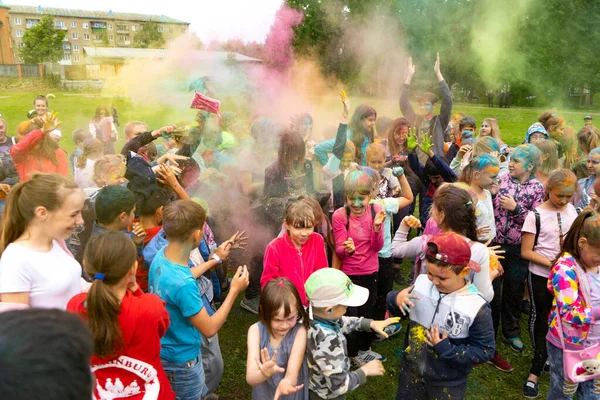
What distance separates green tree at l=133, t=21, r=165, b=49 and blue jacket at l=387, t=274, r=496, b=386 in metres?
6.89

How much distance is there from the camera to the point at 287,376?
231cm

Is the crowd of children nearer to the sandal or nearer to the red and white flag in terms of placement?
the sandal

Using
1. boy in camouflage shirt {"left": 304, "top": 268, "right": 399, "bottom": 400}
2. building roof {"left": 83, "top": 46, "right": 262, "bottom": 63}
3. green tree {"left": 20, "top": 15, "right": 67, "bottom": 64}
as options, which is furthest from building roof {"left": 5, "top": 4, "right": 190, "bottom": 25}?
boy in camouflage shirt {"left": 304, "top": 268, "right": 399, "bottom": 400}

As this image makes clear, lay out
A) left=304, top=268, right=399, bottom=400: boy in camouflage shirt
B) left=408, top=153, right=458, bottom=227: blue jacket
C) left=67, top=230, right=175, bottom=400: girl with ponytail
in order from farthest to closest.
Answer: left=408, top=153, right=458, bottom=227: blue jacket → left=304, top=268, right=399, bottom=400: boy in camouflage shirt → left=67, top=230, right=175, bottom=400: girl with ponytail

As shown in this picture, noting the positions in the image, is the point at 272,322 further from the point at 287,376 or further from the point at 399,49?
the point at 399,49

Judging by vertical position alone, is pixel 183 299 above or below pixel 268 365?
above

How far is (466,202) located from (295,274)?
56.6 inches

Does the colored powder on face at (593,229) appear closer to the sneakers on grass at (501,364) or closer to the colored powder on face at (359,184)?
the colored powder on face at (359,184)

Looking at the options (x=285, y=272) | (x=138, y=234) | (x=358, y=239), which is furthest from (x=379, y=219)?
(x=138, y=234)

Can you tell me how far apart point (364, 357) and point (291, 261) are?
147cm

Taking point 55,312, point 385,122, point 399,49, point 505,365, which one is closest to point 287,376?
point 55,312

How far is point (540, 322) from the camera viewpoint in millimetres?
3793

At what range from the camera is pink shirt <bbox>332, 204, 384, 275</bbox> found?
3973mm

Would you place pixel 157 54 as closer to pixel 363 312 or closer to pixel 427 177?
pixel 427 177
